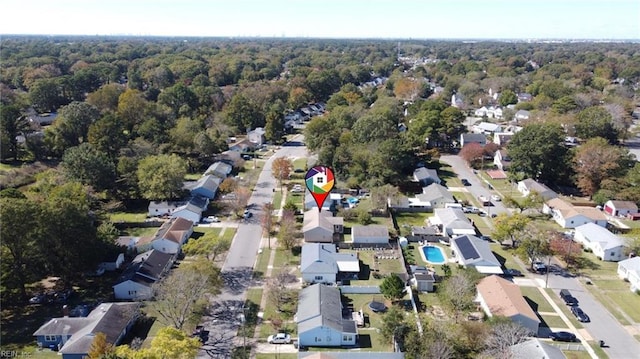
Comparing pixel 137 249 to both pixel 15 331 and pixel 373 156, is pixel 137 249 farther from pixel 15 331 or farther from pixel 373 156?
pixel 373 156

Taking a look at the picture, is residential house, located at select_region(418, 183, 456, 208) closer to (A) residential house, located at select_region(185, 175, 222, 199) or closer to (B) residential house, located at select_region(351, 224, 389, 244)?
(B) residential house, located at select_region(351, 224, 389, 244)

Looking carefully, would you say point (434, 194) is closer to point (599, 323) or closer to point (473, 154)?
point (473, 154)

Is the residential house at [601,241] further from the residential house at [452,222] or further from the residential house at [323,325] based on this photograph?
the residential house at [323,325]

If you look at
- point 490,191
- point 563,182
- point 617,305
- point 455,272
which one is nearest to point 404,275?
point 455,272

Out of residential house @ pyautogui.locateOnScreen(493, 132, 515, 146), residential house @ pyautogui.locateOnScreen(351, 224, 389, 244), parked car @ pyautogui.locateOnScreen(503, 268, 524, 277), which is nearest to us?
parked car @ pyautogui.locateOnScreen(503, 268, 524, 277)

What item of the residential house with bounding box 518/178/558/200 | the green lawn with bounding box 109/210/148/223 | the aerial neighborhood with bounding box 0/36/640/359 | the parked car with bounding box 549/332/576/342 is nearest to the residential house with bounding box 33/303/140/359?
the aerial neighborhood with bounding box 0/36/640/359
